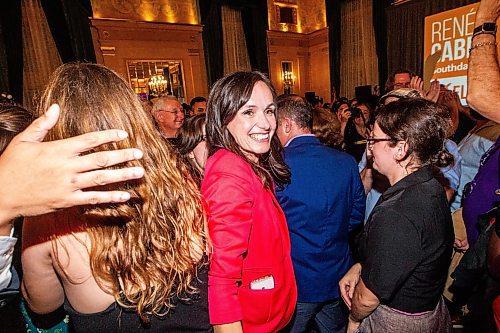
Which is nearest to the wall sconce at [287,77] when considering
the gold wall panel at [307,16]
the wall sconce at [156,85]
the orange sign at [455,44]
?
the gold wall panel at [307,16]

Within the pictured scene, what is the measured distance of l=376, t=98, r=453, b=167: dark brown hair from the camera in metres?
1.44

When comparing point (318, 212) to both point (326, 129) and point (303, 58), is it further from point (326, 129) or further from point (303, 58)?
point (303, 58)

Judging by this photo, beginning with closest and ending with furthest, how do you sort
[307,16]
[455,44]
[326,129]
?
[326,129] < [455,44] < [307,16]

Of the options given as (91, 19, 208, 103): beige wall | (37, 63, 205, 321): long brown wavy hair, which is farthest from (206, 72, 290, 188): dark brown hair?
(91, 19, 208, 103): beige wall

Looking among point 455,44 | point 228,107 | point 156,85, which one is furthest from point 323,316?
point 156,85

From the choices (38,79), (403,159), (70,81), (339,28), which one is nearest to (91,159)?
(70,81)

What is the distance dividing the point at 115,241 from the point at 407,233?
1118 mm

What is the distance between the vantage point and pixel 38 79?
8961 mm

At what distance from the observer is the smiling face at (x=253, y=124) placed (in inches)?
56.0

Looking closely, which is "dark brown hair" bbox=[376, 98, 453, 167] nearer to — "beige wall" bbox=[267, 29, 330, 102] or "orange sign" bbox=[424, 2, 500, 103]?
"orange sign" bbox=[424, 2, 500, 103]

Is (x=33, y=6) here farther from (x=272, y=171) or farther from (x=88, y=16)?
(x=272, y=171)

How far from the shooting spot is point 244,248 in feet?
3.70

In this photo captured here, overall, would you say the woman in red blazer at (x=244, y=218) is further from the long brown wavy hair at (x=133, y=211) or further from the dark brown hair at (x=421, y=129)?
the dark brown hair at (x=421, y=129)

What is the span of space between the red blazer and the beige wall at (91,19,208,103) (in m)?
9.87
